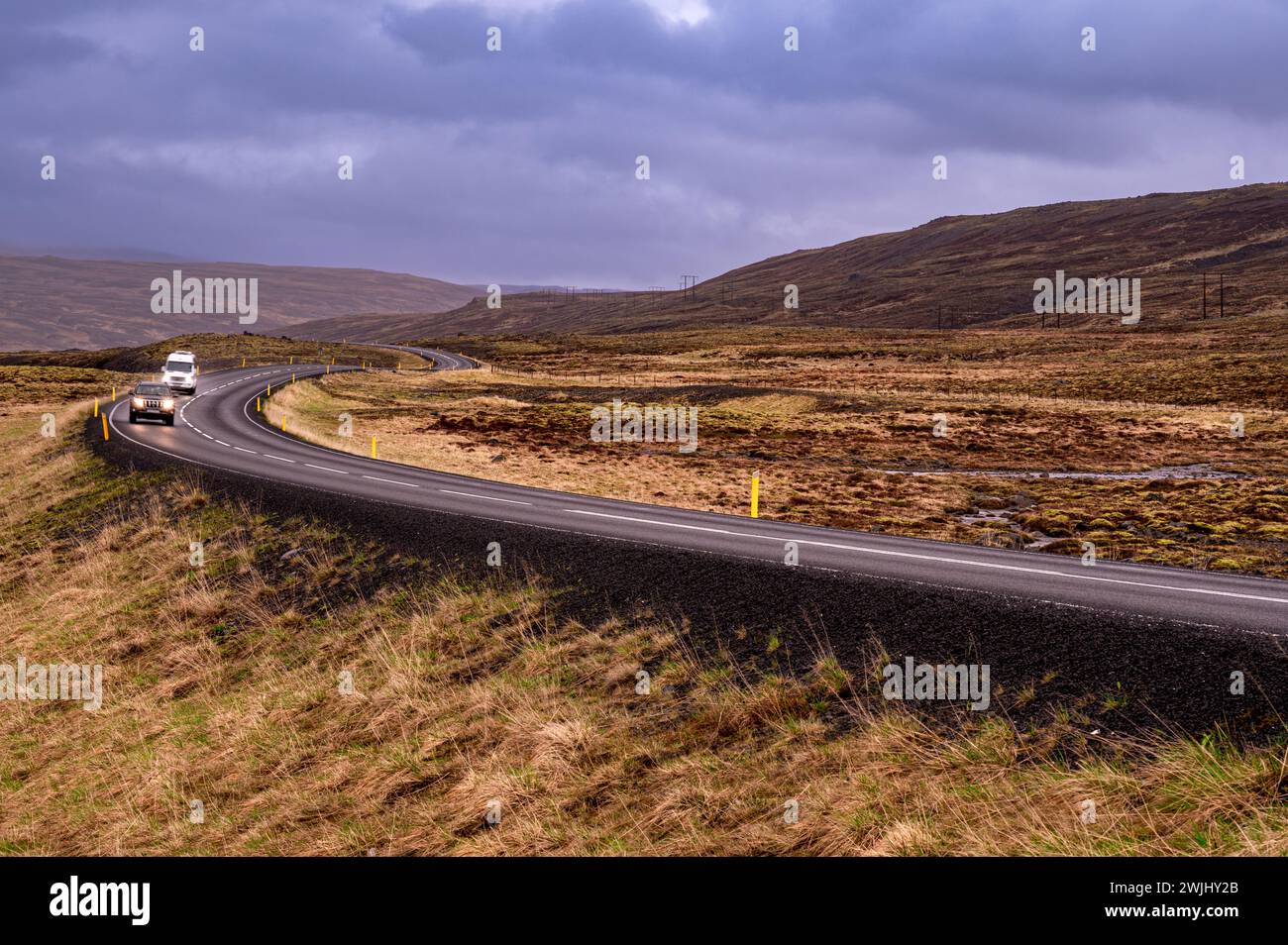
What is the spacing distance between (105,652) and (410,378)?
245ft

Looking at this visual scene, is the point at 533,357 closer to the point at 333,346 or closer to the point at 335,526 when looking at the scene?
the point at 333,346

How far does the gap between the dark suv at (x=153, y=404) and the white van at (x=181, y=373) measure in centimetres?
1444

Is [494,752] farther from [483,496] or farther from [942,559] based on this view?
[483,496]

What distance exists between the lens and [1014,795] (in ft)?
27.2

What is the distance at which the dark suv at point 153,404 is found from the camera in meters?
43.3

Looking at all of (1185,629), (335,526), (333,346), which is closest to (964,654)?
(1185,629)

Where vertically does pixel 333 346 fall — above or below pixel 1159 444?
above

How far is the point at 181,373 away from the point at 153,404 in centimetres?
1639

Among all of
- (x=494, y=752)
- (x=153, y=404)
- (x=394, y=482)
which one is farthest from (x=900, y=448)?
(x=494, y=752)

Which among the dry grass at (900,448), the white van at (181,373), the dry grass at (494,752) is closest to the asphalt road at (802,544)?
the dry grass at (494,752)

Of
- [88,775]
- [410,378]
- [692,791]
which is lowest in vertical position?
[88,775]

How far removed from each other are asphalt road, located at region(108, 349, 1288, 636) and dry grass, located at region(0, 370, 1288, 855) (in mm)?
3510

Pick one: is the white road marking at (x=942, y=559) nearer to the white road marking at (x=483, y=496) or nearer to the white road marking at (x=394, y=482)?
the white road marking at (x=483, y=496)
